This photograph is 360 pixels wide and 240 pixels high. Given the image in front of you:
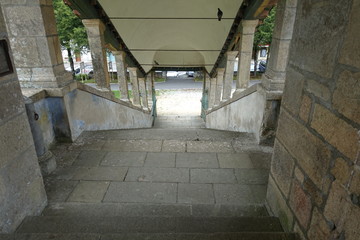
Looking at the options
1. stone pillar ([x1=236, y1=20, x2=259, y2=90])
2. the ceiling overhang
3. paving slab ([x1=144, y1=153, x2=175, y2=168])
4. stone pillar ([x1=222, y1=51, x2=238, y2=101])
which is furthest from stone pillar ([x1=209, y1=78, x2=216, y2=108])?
paving slab ([x1=144, y1=153, x2=175, y2=168])

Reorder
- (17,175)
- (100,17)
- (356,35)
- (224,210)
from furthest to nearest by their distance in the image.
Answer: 1. (100,17)
2. (224,210)
3. (17,175)
4. (356,35)

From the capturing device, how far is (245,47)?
570cm

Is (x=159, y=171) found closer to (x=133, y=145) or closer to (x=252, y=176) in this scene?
(x=133, y=145)

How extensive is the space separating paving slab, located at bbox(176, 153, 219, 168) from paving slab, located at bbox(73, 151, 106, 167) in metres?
1.04

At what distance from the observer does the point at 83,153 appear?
3627 millimetres

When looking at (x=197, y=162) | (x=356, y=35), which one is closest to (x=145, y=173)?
(x=197, y=162)

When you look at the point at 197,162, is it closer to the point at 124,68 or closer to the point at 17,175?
the point at 17,175

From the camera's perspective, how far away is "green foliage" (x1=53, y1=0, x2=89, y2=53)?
1510cm

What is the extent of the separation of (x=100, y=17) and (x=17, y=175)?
16.6ft

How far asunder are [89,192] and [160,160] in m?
1.02

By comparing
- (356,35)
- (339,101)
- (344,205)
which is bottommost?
(344,205)

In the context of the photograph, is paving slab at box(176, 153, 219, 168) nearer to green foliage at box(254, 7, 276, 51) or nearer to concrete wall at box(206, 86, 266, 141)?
concrete wall at box(206, 86, 266, 141)

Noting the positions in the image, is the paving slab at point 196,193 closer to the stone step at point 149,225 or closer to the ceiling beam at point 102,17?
the stone step at point 149,225

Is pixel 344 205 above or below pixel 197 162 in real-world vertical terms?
above
